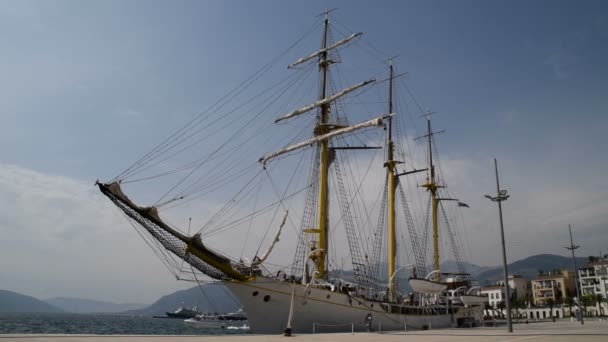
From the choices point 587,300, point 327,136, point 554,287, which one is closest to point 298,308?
point 327,136

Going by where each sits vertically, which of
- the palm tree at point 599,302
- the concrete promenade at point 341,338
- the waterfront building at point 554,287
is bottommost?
the concrete promenade at point 341,338

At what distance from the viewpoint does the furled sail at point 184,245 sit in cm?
2242

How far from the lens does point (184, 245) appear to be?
23953mm

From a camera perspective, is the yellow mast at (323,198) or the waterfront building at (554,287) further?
the waterfront building at (554,287)

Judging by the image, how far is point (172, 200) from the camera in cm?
2475

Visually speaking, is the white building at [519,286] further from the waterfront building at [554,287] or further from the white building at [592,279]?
the white building at [592,279]

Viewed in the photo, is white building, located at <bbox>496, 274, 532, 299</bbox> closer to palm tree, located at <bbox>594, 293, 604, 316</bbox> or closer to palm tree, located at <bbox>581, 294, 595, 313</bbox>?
palm tree, located at <bbox>581, 294, 595, 313</bbox>

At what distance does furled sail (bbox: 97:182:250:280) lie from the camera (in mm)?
22422

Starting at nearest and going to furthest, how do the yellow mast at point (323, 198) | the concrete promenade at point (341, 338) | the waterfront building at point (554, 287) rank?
the concrete promenade at point (341, 338) < the yellow mast at point (323, 198) < the waterfront building at point (554, 287)

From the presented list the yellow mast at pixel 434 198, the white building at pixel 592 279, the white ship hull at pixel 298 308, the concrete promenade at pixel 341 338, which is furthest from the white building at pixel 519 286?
the concrete promenade at pixel 341 338

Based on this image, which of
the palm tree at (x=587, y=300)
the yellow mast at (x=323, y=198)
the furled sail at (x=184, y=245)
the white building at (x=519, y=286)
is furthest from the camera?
the white building at (x=519, y=286)

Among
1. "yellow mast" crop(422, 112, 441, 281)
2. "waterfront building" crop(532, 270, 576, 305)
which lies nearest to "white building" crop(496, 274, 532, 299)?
"waterfront building" crop(532, 270, 576, 305)

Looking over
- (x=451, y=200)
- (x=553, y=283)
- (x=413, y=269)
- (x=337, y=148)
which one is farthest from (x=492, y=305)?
(x=337, y=148)

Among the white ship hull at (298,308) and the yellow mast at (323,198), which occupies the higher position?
the yellow mast at (323,198)
